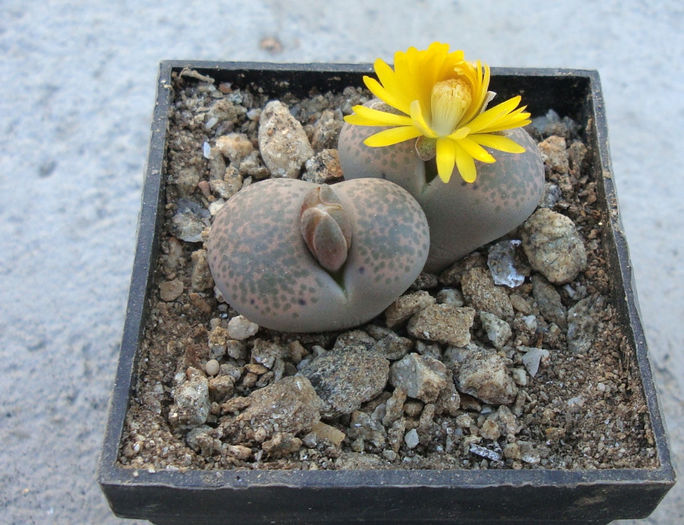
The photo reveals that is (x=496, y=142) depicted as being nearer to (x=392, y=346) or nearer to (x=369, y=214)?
(x=369, y=214)

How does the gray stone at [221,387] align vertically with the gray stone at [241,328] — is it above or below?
below

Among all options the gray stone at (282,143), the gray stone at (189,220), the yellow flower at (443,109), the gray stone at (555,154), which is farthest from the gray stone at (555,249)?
the gray stone at (189,220)

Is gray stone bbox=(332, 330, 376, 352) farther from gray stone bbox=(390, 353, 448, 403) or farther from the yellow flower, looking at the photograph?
the yellow flower

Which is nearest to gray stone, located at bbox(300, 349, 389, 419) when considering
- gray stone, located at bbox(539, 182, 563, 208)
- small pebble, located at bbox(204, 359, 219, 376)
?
small pebble, located at bbox(204, 359, 219, 376)

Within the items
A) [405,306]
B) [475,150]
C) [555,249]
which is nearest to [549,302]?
[555,249]

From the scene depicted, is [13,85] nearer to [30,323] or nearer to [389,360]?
[30,323]

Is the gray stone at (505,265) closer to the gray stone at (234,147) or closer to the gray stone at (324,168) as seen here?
the gray stone at (324,168)
